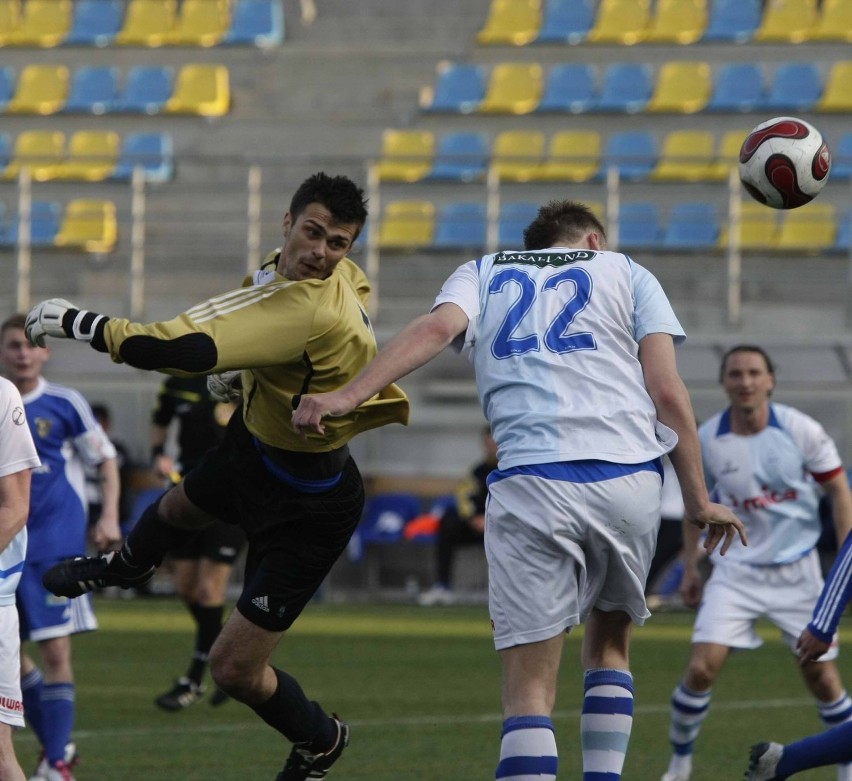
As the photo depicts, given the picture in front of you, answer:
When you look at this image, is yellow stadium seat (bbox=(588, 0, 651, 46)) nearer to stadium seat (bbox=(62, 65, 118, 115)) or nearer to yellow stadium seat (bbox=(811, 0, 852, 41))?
yellow stadium seat (bbox=(811, 0, 852, 41))

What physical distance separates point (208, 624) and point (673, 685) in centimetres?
319

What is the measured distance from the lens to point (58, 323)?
552 centimetres

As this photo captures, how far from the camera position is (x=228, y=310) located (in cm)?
579

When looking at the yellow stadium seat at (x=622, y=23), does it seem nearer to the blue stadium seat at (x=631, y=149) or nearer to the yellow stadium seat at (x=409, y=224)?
the blue stadium seat at (x=631, y=149)

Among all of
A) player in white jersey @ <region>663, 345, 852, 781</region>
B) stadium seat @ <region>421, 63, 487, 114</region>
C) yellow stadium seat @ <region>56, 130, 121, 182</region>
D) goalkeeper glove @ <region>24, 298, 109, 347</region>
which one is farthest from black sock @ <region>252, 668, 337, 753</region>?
stadium seat @ <region>421, 63, 487, 114</region>

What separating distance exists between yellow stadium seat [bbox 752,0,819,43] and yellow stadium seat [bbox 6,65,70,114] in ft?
31.6

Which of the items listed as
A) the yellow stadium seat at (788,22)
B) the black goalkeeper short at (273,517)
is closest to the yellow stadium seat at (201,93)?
the yellow stadium seat at (788,22)

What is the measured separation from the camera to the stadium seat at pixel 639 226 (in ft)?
65.4

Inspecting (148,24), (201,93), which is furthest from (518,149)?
(148,24)

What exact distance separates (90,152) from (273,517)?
56.4ft

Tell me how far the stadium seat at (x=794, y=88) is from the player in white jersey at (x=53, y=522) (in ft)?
48.4

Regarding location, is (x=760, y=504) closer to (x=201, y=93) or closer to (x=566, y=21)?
(x=566, y=21)

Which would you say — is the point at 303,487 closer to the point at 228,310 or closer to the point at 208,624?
the point at 228,310

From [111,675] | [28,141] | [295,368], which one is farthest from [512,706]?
[28,141]
